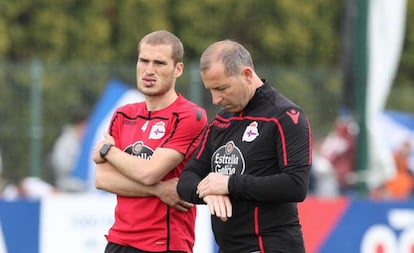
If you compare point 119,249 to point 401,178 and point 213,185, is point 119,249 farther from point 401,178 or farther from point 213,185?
point 401,178

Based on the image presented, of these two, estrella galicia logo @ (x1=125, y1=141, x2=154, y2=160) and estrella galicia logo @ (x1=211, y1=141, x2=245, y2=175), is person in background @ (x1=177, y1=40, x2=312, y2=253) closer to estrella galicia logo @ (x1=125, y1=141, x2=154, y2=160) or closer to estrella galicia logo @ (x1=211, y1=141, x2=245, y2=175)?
estrella galicia logo @ (x1=211, y1=141, x2=245, y2=175)

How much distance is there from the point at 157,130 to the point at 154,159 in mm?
241

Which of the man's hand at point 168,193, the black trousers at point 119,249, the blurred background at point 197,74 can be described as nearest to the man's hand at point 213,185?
the man's hand at point 168,193

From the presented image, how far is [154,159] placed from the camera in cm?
733

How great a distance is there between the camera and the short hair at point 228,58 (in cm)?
679

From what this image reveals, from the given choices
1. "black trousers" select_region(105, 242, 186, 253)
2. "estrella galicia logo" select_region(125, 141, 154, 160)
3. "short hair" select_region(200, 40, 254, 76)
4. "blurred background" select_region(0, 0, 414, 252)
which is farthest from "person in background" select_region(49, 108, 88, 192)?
"short hair" select_region(200, 40, 254, 76)

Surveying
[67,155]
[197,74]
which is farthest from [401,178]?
[67,155]

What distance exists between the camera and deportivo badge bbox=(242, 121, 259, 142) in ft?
22.4

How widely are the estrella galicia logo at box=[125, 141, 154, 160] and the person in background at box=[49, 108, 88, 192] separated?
7722 mm

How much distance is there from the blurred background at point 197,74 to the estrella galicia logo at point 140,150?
7.05 meters

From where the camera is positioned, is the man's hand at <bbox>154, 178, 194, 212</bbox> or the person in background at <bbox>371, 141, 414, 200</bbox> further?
the person in background at <bbox>371, 141, 414, 200</bbox>

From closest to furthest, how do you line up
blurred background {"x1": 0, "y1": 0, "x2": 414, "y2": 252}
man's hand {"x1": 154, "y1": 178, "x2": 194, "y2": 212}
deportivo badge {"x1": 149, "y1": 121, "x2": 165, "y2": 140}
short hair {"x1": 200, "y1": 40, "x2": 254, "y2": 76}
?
short hair {"x1": 200, "y1": 40, "x2": 254, "y2": 76}
man's hand {"x1": 154, "y1": 178, "x2": 194, "y2": 212}
deportivo badge {"x1": 149, "y1": 121, "x2": 165, "y2": 140}
blurred background {"x1": 0, "y1": 0, "x2": 414, "y2": 252}

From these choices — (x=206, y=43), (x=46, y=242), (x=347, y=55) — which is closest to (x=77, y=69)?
(x=347, y=55)

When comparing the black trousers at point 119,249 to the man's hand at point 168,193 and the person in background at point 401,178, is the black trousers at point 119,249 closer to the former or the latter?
the man's hand at point 168,193
